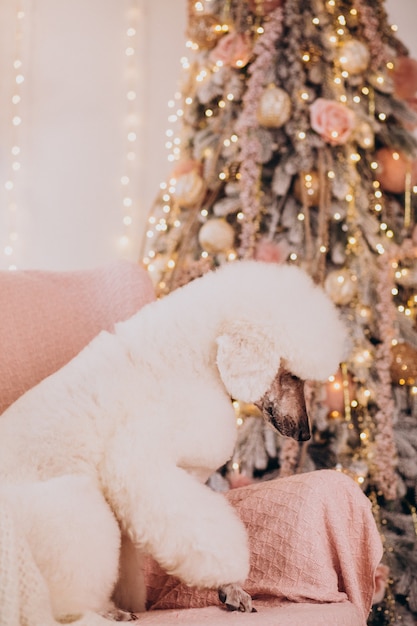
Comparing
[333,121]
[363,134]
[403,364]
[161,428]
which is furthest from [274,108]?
[161,428]

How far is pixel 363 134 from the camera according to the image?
7.75ft

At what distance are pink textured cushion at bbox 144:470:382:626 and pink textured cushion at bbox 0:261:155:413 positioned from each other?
49cm

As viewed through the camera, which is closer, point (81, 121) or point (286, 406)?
point (286, 406)

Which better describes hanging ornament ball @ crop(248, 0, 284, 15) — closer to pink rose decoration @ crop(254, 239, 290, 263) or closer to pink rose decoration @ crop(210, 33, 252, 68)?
pink rose decoration @ crop(210, 33, 252, 68)

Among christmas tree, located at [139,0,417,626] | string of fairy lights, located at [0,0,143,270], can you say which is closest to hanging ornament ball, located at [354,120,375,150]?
christmas tree, located at [139,0,417,626]

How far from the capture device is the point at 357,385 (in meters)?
2.33

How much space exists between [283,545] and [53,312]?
679mm

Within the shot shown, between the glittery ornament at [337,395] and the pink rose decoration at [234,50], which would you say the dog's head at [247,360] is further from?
the pink rose decoration at [234,50]

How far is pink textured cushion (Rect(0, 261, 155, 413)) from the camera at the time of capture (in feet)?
4.78

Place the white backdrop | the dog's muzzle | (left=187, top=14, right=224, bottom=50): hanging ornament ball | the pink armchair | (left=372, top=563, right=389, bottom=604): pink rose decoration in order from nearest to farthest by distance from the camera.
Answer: the pink armchair → the dog's muzzle → (left=372, top=563, right=389, bottom=604): pink rose decoration → (left=187, top=14, right=224, bottom=50): hanging ornament ball → the white backdrop

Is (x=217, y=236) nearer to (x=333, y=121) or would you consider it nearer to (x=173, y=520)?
(x=333, y=121)

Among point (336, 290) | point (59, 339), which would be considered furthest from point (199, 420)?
point (336, 290)

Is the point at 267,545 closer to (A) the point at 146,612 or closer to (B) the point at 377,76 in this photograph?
(A) the point at 146,612

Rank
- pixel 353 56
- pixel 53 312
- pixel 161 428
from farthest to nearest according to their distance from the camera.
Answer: pixel 353 56 → pixel 53 312 → pixel 161 428
